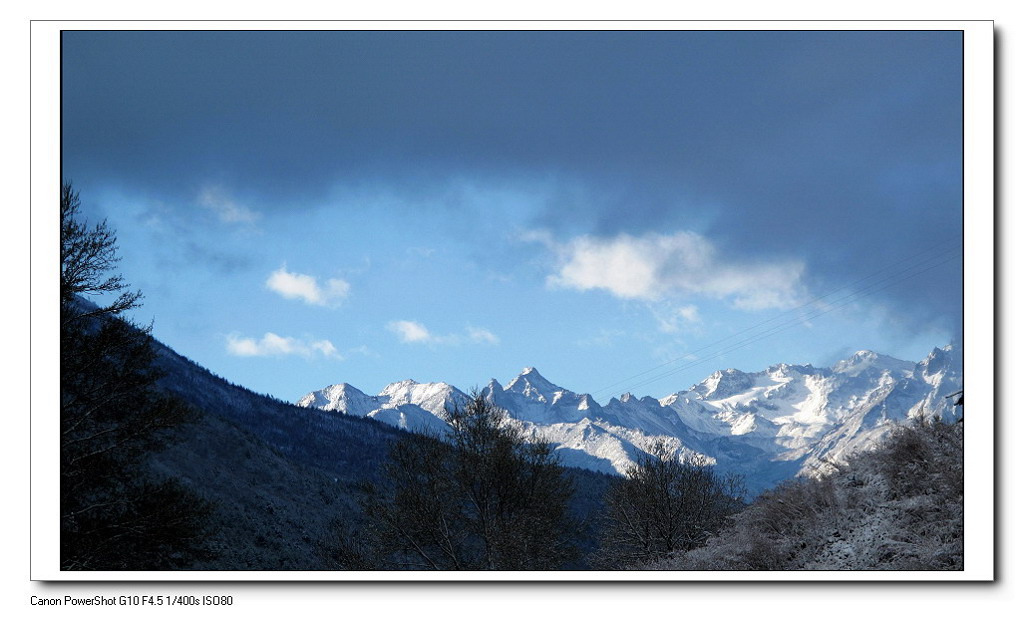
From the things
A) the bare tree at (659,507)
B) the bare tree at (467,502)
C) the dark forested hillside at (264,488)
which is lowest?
the dark forested hillside at (264,488)

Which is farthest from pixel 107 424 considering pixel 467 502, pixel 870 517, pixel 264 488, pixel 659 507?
pixel 264 488

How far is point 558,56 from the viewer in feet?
40.6

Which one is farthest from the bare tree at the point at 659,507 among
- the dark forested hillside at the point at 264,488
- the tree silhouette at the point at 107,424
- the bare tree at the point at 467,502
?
the tree silhouette at the point at 107,424

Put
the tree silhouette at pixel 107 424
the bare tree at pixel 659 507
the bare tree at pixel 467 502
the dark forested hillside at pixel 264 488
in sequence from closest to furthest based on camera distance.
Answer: the tree silhouette at pixel 107 424 < the bare tree at pixel 467 502 < the bare tree at pixel 659 507 < the dark forested hillside at pixel 264 488

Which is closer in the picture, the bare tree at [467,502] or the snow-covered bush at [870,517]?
the snow-covered bush at [870,517]

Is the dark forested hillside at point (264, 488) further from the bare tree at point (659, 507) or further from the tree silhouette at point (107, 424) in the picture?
the tree silhouette at point (107, 424)

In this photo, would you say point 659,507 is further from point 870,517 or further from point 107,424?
point 107,424

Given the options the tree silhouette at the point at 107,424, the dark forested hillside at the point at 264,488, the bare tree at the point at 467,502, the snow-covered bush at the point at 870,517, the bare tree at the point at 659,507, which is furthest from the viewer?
the dark forested hillside at the point at 264,488

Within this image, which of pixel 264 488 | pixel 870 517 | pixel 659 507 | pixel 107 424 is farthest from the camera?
pixel 264 488

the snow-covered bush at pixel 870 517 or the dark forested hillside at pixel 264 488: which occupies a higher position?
the snow-covered bush at pixel 870 517

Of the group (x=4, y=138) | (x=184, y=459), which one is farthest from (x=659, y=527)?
(x=184, y=459)

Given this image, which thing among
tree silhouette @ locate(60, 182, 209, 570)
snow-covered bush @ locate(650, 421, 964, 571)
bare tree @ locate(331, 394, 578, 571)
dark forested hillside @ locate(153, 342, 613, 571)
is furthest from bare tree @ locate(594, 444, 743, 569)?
tree silhouette @ locate(60, 182, 209, 570)
